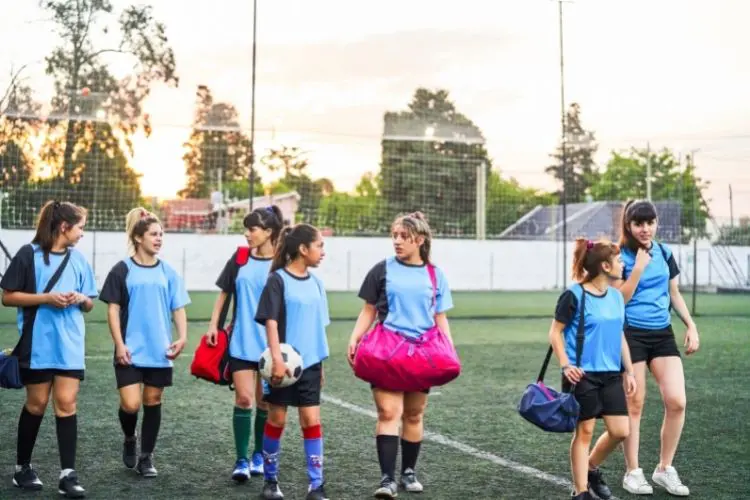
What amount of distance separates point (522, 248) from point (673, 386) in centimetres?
4178

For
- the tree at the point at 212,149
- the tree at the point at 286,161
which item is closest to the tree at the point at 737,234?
the tree at the point at 286,161

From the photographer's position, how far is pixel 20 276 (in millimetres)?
6547

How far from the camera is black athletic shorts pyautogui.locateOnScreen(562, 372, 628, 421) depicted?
20.2 ft

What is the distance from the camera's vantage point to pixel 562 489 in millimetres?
6789

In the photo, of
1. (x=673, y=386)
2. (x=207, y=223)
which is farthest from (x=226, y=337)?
(x=207, y=223)

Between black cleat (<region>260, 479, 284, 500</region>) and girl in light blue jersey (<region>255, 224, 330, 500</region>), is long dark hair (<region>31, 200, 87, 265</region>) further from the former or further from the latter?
black cleat (<region>260, 479, 284, 500</region>)

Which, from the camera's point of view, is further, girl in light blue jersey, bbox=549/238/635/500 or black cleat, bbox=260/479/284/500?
black cleat, bbox=260/479/284/500

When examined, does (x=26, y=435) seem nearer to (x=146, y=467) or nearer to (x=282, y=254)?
(x=146, y=467)

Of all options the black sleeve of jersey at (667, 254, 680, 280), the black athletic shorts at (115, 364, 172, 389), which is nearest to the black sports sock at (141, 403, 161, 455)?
the black athletic shorts at (115, 364, 172, 389)

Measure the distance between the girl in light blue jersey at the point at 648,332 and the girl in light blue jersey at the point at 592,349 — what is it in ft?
1.54

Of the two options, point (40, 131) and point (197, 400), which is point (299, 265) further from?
point (40, 131)

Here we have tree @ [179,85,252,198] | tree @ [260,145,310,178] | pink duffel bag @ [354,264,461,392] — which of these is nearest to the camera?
pink duffel bag @ [354,264,461,392]

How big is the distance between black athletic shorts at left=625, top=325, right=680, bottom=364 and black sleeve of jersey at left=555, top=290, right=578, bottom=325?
826 millimetres

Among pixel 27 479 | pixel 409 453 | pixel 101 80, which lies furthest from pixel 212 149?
pixel 409 453
